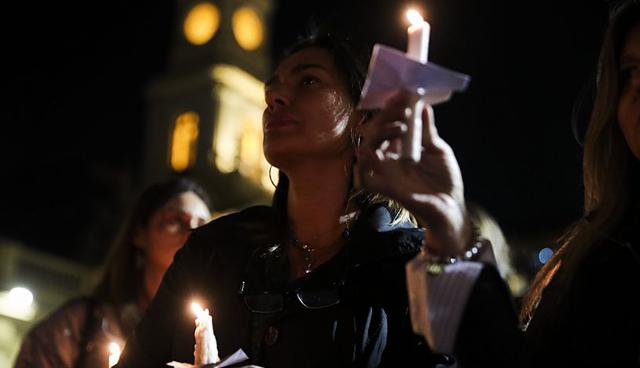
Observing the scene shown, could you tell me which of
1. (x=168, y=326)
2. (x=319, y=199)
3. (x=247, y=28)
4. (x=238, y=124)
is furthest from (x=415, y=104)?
(x=247, y=28)

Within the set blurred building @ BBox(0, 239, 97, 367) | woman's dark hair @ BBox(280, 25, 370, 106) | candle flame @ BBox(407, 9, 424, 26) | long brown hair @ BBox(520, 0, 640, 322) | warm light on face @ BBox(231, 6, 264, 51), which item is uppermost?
warm light on face @ BBox(231, 6, 264, 51)

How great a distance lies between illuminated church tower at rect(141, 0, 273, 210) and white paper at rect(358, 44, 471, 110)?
30.8 metres

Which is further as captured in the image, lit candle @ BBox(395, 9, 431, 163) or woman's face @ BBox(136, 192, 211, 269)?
woman's face @ BBox(136, 192, 211, 269)

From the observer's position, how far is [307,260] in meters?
3.15

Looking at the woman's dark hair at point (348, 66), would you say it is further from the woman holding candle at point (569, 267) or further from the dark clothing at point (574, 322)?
the dark clothing at point (574, 322)

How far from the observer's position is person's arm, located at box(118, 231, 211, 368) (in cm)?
295

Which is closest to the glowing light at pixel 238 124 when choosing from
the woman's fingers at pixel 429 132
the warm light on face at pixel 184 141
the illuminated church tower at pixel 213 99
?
the illuminated church tower at pixel 213 99

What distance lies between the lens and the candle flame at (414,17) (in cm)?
210

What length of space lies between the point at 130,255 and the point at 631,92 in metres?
3.28

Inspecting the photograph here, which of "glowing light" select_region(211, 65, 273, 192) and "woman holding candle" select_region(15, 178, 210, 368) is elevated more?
"glowing light" select_region(211, 65, 273, 192)

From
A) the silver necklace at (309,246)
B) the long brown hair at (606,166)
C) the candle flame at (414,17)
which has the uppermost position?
the candle flame at (414,17)

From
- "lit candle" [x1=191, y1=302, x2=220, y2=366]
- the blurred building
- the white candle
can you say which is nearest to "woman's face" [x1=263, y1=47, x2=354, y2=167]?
"lit candle" [x1=191, y1=302, x2=220, y2=366]

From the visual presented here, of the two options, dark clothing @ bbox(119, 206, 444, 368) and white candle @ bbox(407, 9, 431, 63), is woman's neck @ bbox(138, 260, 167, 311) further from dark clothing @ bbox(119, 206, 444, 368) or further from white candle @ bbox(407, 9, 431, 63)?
white candle @ bbox(407, 9, 431, 63)

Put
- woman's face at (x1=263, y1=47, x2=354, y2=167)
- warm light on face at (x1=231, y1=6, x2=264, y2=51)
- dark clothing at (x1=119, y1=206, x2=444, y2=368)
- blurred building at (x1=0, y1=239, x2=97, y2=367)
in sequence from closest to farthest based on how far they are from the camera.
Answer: dark clothing at (x1=119, y1=206, x2=444, y2=368)
woman's face at (x1=263, y1=47, x2=354, y2=167)
blurred building at (x1=0, y1=239, x2=97, y2=367)
warm light on face at (x1=231, y1=6, x2=264, y2=51)
